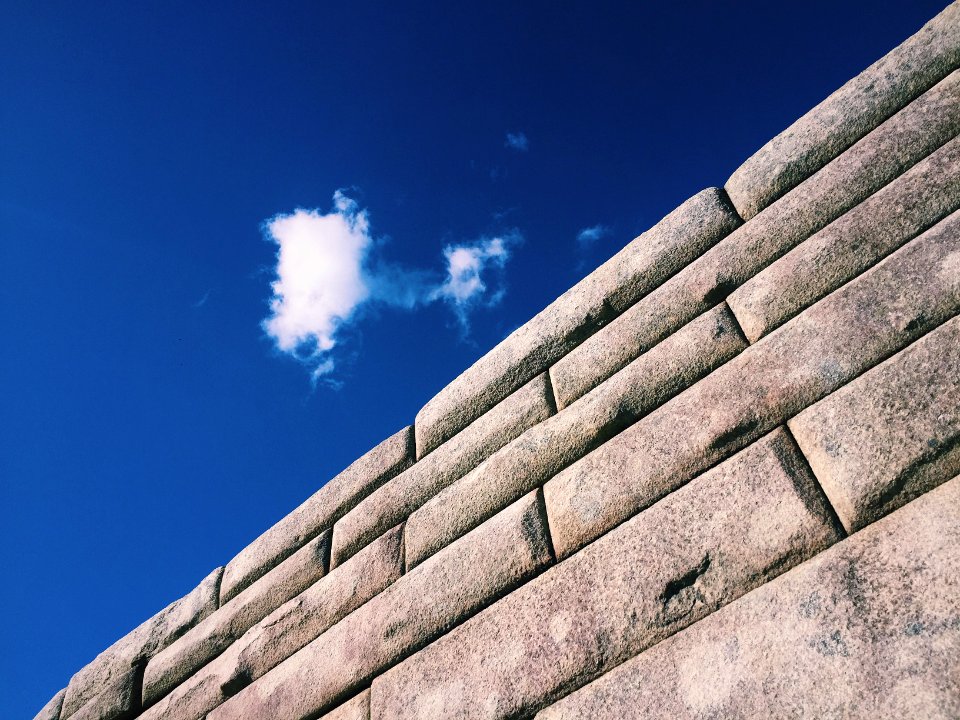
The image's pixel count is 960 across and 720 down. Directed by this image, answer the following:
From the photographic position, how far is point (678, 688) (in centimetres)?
155

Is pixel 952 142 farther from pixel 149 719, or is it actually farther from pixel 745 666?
pixel 149 719

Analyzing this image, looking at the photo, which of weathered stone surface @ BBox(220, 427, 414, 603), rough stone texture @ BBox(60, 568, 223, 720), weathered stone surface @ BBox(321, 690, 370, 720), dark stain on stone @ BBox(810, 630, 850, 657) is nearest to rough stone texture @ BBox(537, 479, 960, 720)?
dark stain on stone @ BBox(810, 630, 850, 657)

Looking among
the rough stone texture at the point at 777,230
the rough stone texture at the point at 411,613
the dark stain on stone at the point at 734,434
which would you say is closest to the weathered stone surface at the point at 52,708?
the rough stone texture at the point at 411,613

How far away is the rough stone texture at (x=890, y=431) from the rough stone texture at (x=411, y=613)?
0.86 m

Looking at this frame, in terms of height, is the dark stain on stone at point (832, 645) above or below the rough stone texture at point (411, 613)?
below

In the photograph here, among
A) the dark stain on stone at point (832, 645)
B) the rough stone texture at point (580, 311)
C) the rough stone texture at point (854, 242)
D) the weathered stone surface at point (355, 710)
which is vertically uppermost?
the rough stone texture at point (580, 311)

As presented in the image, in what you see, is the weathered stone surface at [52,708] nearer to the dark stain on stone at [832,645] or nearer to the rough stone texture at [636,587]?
the rough stone texture at [636,587]

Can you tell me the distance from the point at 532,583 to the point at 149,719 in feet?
6.96

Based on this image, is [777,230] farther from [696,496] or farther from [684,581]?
[684,581]

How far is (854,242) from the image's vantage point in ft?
6.77

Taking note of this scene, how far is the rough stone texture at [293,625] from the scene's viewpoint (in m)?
2.62

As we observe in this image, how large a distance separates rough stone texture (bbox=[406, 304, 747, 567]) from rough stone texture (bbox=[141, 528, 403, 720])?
15cm

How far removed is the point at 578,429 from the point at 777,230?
99 centimetres

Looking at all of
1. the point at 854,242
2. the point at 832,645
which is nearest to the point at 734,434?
the point at 832,645
